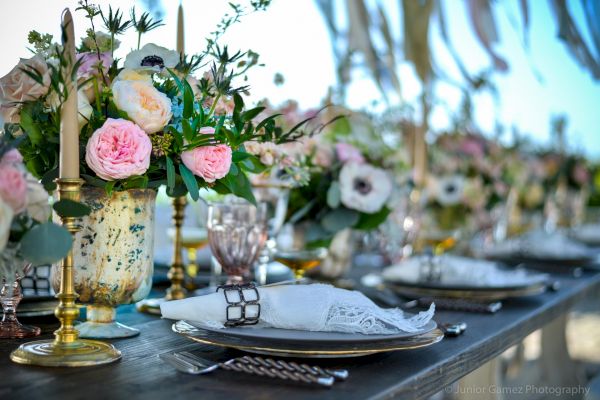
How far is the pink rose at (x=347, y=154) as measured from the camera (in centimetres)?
178

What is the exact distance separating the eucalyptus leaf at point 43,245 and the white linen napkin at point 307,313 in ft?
0.80

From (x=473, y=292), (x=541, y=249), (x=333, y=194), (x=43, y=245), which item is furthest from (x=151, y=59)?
(x=541, y=249)

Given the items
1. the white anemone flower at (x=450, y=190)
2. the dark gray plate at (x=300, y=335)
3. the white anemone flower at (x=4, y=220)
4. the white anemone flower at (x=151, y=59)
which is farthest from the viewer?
the white anemone flower at (x=450, y=190)

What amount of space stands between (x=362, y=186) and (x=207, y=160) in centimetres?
77

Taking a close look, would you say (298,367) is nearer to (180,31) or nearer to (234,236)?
(234,236)

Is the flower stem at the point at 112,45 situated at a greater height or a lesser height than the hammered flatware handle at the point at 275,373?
greater

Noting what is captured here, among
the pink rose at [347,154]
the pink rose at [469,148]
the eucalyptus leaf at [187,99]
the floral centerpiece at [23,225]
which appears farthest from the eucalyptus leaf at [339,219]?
the pink rose at [469,148]

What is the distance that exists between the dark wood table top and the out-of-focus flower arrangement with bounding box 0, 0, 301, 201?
213 mm

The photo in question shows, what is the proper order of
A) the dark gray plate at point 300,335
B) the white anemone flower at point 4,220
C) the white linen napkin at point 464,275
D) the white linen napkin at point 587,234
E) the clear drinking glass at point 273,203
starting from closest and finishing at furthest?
the white anemone flower at point 4,220 → the dark gray plate at point 300,335 → the clear drinking glass at point 273,203 → the white linen napkin at point 464,275 → the white linen napkin at point 587,234

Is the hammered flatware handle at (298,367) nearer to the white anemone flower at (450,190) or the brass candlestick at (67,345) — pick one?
the brass candlestick at (67,345)

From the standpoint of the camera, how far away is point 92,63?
100cm

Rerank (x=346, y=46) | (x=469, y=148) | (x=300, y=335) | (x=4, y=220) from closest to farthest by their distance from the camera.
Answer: (x=4, y=220) < (x=300, y=335) < (x=469, y=148) < (x=346, y=46)

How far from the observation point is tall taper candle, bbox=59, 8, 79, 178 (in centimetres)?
87

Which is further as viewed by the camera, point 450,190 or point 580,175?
point 580,175
